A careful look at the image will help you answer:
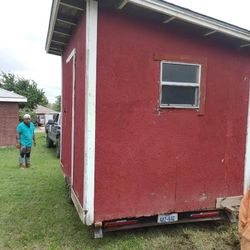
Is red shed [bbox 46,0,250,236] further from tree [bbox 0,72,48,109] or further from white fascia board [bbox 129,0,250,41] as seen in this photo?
tree [bbox 0,72,48,109]

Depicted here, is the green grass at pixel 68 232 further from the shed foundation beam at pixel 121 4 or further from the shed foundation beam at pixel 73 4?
the shed foundation beam at pixel 73 4

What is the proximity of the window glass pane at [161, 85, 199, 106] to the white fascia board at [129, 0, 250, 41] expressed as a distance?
38.7 inches

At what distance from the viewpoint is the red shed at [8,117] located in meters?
16.0

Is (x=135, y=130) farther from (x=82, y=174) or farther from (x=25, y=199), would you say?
(x=25, y=199)

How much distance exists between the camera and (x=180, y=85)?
4.47m

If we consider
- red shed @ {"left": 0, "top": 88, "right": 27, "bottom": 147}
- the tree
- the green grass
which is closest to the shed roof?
the green grass

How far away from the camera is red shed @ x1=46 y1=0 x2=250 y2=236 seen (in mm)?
4078

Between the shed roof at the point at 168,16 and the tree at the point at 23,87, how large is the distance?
35992mm

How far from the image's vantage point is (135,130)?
4.29 meters

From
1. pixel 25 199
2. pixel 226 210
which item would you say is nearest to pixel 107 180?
pixel 226 210

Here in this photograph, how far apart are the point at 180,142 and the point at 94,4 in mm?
2441

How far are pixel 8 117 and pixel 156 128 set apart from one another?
13924 mm

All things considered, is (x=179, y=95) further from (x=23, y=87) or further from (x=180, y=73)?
(x=23, y=87)

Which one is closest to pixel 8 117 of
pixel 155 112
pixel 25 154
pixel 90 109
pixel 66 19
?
pixel 25 154
